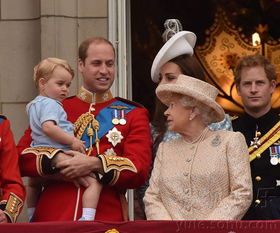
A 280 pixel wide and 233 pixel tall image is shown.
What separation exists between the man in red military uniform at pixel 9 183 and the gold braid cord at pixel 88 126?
47 centimetres

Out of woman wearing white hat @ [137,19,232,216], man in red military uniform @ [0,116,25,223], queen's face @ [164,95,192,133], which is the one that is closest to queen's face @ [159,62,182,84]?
woman wearing white hat @ [137,19,232,216]

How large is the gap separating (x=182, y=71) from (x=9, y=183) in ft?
4.32

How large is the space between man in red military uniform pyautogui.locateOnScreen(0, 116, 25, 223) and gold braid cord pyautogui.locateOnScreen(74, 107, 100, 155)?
47 centimetres

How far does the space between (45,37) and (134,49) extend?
192cm

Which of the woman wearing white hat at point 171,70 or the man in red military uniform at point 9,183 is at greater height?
the woman wearing white hat at point 171,70

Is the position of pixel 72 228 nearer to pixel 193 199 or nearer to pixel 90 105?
pixel 193 199

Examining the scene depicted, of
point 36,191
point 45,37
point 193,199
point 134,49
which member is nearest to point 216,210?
point 193,199

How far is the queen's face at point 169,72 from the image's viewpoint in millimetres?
8648

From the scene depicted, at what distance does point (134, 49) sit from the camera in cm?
1260

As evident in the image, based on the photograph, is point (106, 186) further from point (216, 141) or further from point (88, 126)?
point (216, 141)

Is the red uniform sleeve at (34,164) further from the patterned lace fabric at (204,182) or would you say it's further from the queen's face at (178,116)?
the queen's face at (178,116)

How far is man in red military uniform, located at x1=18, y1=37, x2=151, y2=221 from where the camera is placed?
825 centimetres

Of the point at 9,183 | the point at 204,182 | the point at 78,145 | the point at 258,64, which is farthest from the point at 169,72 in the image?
the point at 9,183

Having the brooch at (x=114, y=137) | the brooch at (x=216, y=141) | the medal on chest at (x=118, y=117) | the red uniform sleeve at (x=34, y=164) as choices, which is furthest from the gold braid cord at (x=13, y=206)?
the brooch at (x=216, y=141)
